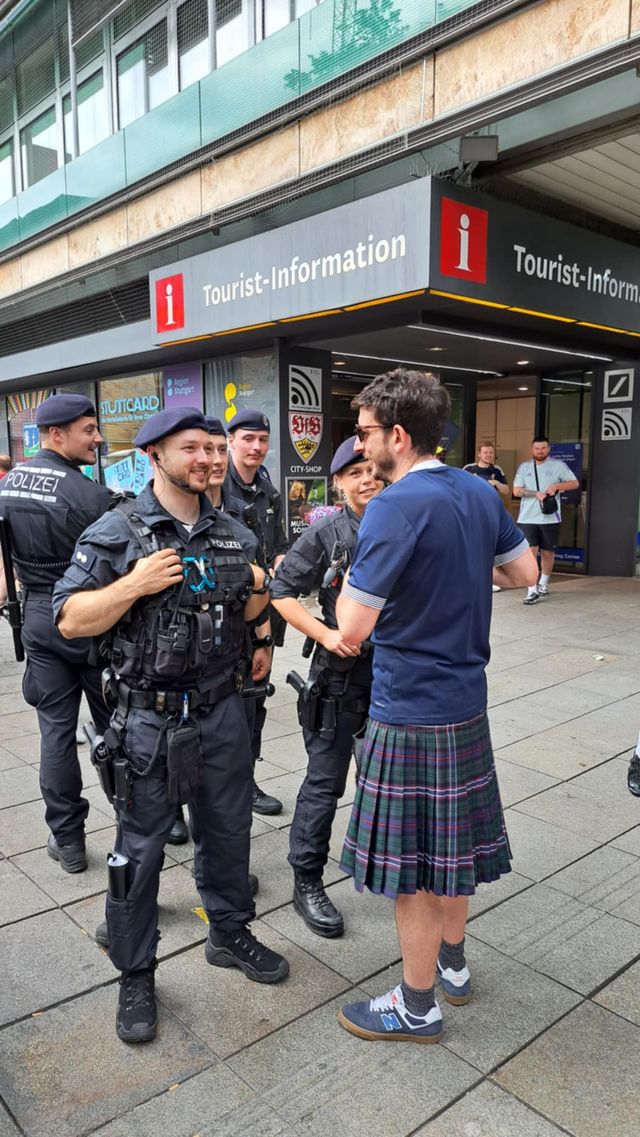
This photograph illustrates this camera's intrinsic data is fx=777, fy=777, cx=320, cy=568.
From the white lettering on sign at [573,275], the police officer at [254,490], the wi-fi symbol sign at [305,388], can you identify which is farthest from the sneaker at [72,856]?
the wi-fi symbol sign at [305,388]

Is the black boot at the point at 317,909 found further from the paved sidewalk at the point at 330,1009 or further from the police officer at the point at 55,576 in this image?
the police officer at the point at 55,576

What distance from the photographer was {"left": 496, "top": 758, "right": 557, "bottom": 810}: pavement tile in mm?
4066

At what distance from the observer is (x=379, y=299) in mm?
6961

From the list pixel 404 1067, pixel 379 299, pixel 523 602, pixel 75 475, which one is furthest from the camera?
pixel 523 602

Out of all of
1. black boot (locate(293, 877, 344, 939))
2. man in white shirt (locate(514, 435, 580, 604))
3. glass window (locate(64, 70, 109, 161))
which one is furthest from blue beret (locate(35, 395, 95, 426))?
glass window (locate(64, 70, 109, 161))

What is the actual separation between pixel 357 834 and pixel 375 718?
1.14 ft

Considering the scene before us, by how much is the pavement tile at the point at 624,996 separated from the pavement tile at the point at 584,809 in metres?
0.99

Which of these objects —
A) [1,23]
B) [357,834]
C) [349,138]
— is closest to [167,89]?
[349,138]

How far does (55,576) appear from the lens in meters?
3.41

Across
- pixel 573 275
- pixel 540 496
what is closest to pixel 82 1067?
pixel 573 275

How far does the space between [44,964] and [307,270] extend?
6611 millimetres

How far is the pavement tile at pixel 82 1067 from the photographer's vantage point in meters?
2.08

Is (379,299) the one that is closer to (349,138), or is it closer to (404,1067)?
(349,138)

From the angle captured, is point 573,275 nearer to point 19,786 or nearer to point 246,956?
point 19,786
